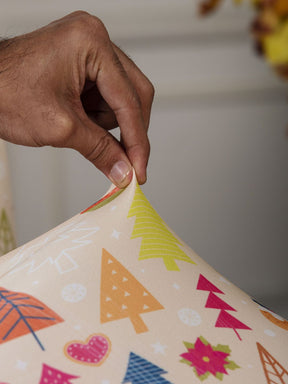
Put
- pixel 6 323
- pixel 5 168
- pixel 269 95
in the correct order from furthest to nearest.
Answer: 1. pixel 269 95
2. pixel 5 168
3. pixel 6 323

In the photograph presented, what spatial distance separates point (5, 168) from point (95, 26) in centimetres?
25

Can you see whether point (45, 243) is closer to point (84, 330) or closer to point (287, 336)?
point (84, 330)

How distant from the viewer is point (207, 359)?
340 millimetres

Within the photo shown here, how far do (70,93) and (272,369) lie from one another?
13.2 inches

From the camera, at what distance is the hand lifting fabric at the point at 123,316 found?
32 cm

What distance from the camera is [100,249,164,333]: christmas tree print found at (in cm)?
34

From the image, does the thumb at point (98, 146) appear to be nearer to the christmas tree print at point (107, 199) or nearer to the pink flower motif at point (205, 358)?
the christmas tree print at point (107, 199)

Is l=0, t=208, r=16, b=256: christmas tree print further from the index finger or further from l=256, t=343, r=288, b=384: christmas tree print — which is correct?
l=256, t=343, r=288, b=384: christmas tree print

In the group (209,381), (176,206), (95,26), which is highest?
(95,26)

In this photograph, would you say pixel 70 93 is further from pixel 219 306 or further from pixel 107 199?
pixel 219 306

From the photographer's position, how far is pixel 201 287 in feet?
1.26

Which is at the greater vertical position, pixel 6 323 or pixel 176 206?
pixel 6 323

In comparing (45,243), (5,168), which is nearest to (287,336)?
(45,243)

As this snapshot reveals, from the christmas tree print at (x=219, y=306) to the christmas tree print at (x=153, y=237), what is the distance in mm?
22
